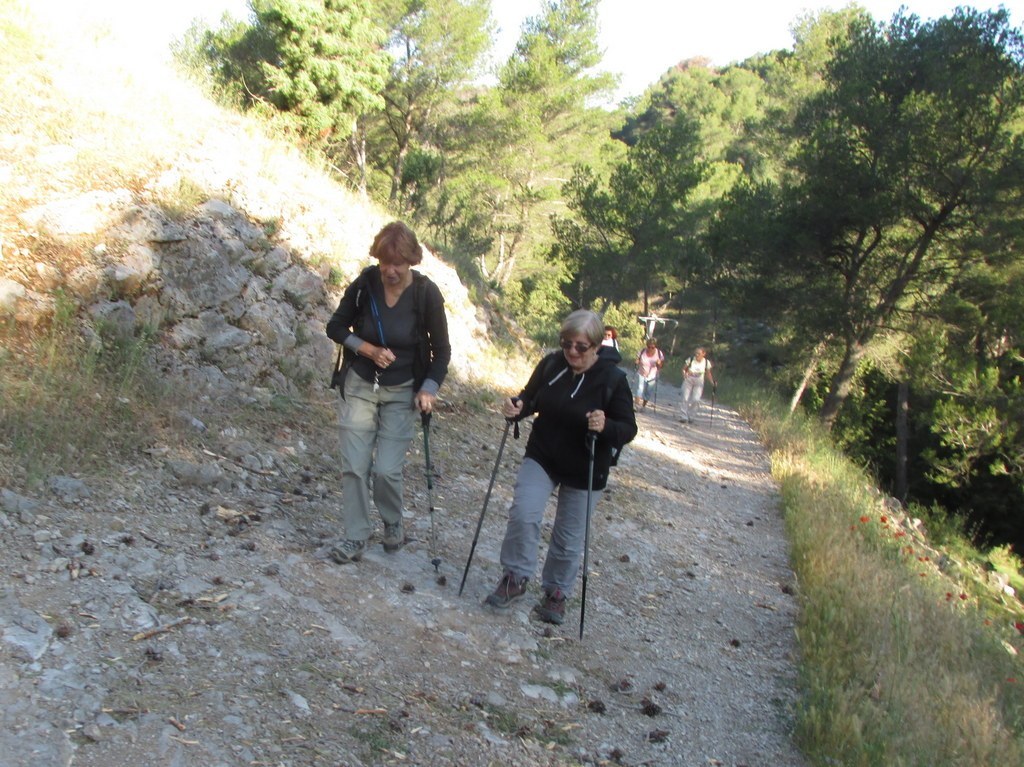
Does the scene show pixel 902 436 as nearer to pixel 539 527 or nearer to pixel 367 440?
pixel 539 527

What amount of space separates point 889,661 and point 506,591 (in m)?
2.20

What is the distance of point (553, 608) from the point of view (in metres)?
5.03

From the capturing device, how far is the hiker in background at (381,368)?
491 cm

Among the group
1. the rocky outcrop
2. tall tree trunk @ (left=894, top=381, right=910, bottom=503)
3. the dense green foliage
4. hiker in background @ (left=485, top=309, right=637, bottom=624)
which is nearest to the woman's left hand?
hiker in background @ (left=485, top=309, right=637, bottom=624)

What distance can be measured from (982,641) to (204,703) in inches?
225

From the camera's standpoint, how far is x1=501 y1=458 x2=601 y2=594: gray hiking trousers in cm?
478

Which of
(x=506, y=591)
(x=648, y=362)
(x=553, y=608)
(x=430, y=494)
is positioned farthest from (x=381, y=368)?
(x=648, y=362)

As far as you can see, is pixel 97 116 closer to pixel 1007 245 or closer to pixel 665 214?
pixel 1007 245

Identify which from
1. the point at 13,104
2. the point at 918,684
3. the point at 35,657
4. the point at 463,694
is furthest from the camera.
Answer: the point at 13,104

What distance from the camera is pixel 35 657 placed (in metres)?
3.40

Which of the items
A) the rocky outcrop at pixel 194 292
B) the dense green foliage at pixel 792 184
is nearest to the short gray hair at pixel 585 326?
the rocky outcrop at pixel 194 292

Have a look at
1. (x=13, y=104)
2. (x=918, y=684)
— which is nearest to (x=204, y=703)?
(x=918, y=684)

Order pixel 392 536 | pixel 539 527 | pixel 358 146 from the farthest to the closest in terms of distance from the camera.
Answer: pixel 358 146 < pixel 392 536 < pixel 539 527

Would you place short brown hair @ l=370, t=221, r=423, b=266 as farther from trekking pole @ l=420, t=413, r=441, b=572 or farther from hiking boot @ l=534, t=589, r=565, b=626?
hiking boot @ l=534, t=589, r=565, b=626
